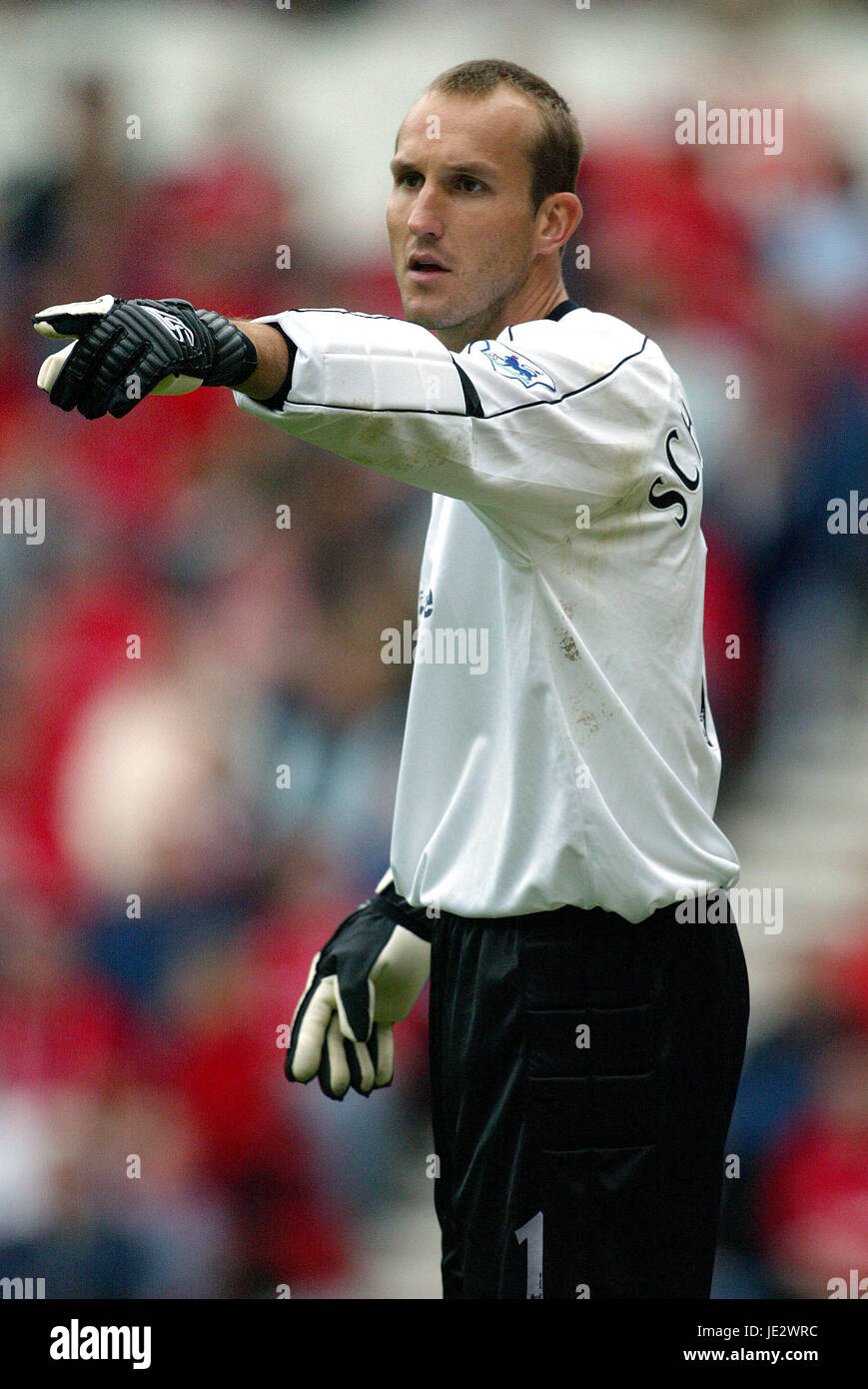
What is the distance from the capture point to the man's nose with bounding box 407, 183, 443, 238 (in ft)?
4.93

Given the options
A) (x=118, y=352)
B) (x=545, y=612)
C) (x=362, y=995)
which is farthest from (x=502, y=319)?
(x=362, y=995)

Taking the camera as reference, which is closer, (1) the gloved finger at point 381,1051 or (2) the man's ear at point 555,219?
(2) the man's ear at point 555,219

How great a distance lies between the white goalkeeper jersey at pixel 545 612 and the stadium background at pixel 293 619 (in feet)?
3.21

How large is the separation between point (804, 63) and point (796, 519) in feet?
2.93

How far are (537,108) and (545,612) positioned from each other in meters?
0.57

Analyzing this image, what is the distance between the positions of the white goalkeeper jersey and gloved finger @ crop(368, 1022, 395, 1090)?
281mm

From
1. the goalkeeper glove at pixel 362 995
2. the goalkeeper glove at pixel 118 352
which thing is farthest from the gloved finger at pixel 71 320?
the goalkeeper glove at pixel 362 995

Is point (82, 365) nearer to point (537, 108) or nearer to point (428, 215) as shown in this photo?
point (428, 215)

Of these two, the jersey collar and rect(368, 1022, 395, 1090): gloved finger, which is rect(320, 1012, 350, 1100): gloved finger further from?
the jersey collar

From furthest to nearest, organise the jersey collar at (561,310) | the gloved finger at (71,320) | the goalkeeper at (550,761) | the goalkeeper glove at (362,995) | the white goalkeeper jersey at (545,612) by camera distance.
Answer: the goalkeeper glove at (362,995)
the jersey collar at (561,310)
the goalkeeper at (550,761)
the white goalkeeper jersey at (545,612)
the gloved finger at (71,320)

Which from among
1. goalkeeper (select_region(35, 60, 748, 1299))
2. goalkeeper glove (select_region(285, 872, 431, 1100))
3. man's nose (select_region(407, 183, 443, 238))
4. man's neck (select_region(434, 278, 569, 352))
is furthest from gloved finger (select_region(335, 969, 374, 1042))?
man's nose (select_region(407, 183, 443, 238))

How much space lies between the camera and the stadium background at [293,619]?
2.37 m

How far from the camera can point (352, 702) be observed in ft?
8.04

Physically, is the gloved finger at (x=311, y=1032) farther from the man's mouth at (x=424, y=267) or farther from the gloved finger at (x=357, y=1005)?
the man's mouth at (x=424, y=267)
